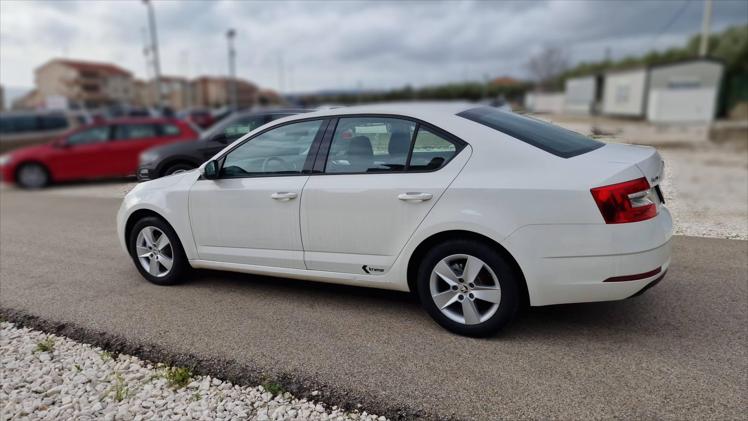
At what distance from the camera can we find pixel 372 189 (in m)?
3.78

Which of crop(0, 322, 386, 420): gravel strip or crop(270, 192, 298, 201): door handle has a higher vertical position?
crop(270, 192, 298, 201): door handle

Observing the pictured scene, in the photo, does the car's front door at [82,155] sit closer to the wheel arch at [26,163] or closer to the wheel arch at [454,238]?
the wheel arch at [26,163]

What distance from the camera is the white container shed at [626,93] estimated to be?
30.6 meters

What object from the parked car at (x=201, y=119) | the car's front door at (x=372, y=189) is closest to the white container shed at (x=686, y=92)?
the parked car at (x=201, y=119)

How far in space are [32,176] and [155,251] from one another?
9.46 m

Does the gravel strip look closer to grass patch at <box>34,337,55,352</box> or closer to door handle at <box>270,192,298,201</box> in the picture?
grass patch at <box>34,337,55,352</box>

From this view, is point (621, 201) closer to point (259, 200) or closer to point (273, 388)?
point (273, 388)

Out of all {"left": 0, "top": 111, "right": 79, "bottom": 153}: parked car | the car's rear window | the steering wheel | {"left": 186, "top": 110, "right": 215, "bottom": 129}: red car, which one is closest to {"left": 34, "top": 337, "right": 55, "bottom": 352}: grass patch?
the steering wheel

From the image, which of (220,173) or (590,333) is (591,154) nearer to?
(590,333)

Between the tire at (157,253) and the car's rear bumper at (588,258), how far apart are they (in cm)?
300

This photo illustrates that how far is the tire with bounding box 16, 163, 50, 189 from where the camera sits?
1227 centimetres

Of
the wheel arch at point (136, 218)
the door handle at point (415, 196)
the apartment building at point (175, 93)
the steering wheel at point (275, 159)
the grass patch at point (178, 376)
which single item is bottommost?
the grass patch at point (178, 376)

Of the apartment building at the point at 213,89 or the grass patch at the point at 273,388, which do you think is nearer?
the grass patch at the point at 273,388

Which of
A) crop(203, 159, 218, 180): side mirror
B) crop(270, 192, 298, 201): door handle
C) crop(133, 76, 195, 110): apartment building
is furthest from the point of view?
crop(133, 76, 195, 110): apartment building
